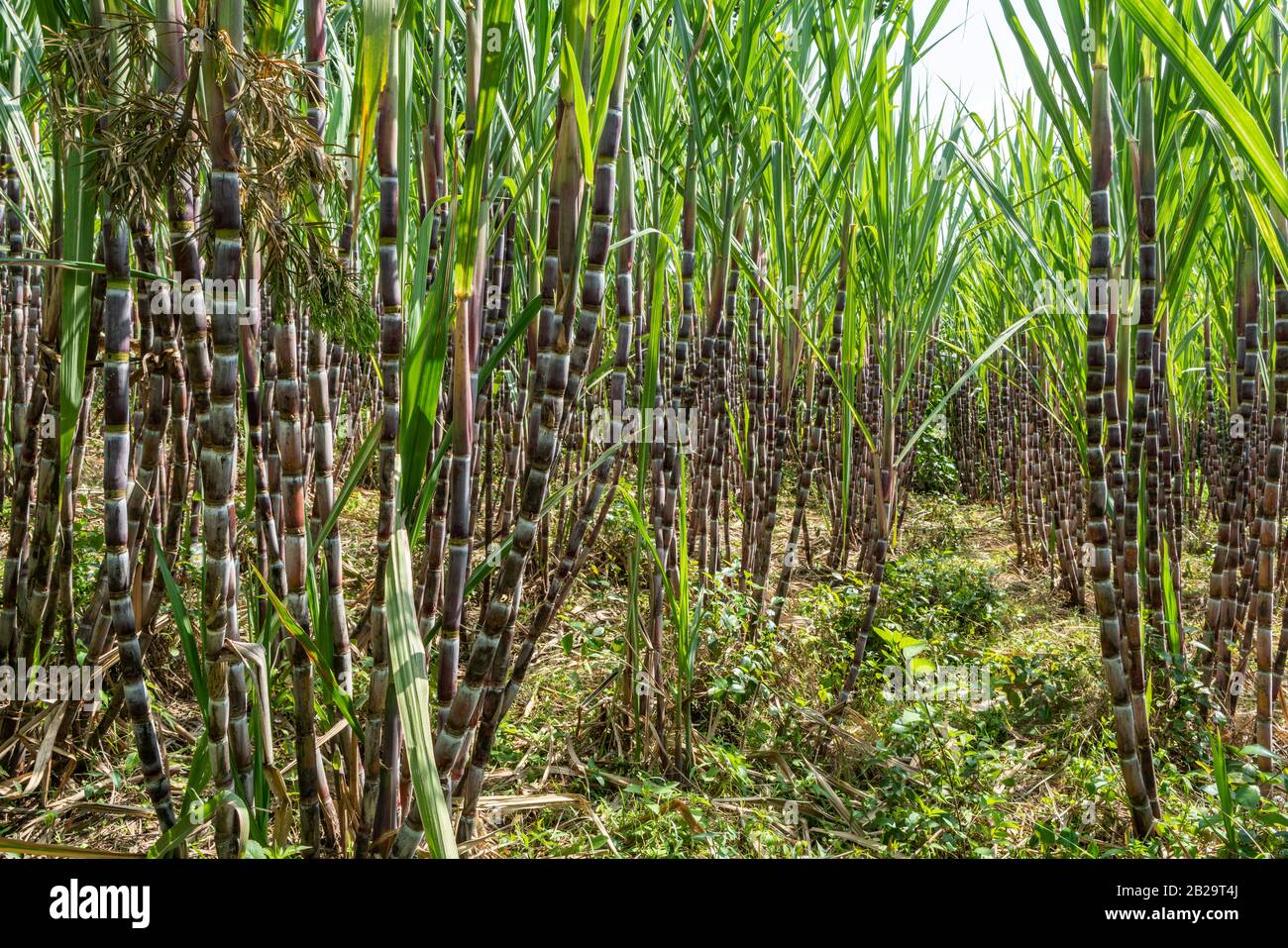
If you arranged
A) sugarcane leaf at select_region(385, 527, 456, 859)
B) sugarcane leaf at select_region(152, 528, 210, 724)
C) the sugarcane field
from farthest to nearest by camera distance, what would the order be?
1. sugarcane leaf at select_region(152, 528, 210, 724)
2. the sugarcane field
3. sugarcane leaf at select_region(385, 527, 456, 859)

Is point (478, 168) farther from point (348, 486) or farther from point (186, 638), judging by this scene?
point (186, 638)

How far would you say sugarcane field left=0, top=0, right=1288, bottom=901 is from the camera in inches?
30.3

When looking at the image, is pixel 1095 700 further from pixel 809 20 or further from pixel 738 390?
pixel 738 390

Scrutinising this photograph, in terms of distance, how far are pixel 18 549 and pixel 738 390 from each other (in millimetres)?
2502

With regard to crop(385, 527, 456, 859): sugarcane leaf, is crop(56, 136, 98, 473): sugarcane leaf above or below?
above

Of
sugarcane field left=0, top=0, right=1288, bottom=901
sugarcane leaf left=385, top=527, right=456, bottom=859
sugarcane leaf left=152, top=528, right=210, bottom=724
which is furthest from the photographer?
sugarcane leaf left=152, top=528, right=210, bottom=724

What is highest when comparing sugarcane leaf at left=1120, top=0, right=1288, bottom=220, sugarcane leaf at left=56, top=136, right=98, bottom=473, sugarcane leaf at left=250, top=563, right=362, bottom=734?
sugarcane leaf at left=1120, top=0, right=1288, bottom=220

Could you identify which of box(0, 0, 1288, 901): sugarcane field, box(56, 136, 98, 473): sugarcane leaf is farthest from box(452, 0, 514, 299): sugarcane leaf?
box(56, 136, 98, 473): sugarcane leaf

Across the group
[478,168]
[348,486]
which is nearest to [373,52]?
[478,168]

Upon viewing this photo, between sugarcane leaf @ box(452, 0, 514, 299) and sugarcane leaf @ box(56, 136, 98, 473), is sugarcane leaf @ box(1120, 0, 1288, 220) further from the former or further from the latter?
sugarcane leaf @ box(56, 136, 98, 473)

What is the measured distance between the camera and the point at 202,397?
2.55ft

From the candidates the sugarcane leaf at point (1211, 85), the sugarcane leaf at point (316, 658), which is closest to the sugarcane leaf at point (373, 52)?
the sugarcane leaf at point (316, 658)

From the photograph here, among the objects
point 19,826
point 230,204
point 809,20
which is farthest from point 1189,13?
point 19,826

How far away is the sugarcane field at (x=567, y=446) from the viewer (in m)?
0.77
